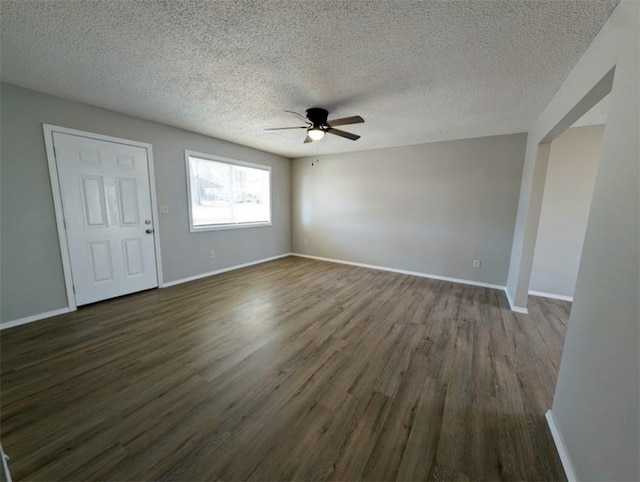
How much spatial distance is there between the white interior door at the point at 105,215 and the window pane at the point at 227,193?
0.80 meters

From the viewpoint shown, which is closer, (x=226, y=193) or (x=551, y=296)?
(x=551, y=296)

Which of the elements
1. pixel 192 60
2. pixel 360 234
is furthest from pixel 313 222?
pixel 192 60

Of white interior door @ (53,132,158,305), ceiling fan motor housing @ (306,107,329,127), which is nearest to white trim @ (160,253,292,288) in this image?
white interior door @ (53,132,158,305)

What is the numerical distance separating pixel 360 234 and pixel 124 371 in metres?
4.34

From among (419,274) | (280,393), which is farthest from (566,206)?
(280,393)

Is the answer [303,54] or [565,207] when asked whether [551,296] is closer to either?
[565,207]

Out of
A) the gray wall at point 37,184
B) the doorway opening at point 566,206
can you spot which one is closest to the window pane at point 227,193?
the gray wall at point 37,184

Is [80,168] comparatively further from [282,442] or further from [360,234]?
[360,234]

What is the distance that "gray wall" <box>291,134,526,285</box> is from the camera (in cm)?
393

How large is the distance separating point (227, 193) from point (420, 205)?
3.74 m

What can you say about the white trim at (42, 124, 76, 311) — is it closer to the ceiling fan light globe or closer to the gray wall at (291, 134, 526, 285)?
the ceiling fan light globe

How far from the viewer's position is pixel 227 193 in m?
4.75

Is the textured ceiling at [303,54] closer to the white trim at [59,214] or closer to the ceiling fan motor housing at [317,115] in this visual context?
the ceiling fan motor housing at [317,115]

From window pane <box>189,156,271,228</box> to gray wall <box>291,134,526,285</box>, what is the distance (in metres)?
1.00
